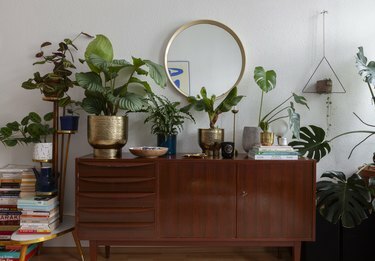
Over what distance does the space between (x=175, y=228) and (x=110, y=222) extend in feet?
1.45

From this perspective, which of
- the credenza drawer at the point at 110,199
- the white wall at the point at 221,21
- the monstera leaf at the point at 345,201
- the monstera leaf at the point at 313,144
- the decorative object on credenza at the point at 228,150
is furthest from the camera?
the white wall at the point at 221,21

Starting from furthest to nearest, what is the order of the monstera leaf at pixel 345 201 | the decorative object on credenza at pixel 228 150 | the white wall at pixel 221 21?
the white wall at pixel 221 21 < the decorative object on credenza at pixel 228 150 < the monstera leaf at pixel 345 201

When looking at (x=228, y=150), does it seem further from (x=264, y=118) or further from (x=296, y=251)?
(x=296, y=251)

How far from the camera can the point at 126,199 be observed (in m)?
1.87

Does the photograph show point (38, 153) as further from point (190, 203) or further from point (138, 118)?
point (190, 203)

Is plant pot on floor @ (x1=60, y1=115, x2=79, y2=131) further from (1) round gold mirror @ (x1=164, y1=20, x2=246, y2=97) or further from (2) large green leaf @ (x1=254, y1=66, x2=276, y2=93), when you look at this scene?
(2) large green leaf @ (x1=254, y1=66, x2=276, y2=93)

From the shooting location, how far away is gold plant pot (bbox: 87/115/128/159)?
76.2 inches

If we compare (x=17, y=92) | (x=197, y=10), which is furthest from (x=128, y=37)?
(x=17, y=92)

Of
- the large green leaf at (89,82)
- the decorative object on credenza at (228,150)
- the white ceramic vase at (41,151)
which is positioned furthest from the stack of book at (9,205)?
the decorative object on credenza at (228,150)

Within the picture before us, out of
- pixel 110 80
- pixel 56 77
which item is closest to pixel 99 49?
pixel 110 80

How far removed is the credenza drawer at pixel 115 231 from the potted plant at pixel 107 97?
1.56 feet

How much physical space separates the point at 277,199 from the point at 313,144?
2.03ft

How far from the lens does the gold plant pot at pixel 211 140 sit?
2.10m

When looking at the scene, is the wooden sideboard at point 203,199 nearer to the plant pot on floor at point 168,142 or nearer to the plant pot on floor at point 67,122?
the plant pot on floor at point 168,142
